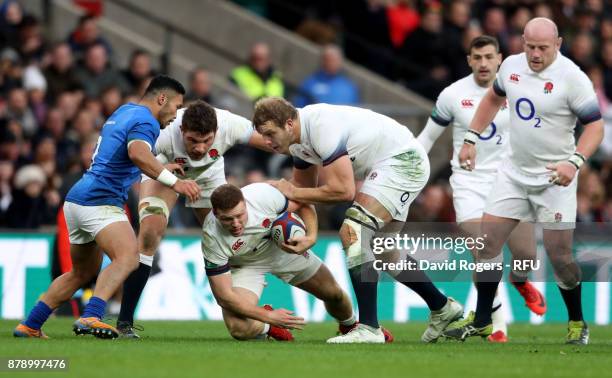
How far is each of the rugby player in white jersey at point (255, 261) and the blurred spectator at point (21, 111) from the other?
23.8 feet

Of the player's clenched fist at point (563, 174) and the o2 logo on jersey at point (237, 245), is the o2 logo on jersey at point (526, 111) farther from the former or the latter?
the o2 logo on jersey at point (237, 245)

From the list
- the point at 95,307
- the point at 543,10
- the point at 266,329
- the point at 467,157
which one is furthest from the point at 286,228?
the point at 543,10

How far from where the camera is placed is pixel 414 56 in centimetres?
2231

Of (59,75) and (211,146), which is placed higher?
(59,75)

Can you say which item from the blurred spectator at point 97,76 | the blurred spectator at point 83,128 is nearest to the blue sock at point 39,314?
the blurred spectator at point 83,128

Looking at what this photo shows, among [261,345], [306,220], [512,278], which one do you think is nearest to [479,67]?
[512,278]

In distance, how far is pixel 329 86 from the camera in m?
20.6

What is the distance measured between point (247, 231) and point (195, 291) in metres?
5.71

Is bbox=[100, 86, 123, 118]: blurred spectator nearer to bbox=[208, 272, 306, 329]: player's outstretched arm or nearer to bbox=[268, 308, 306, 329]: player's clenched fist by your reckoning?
bbox=[208, 272, 306, 329]: player's outstretched arm

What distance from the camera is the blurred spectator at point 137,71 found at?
64.0 ft

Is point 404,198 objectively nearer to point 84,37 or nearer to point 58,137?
point 58,137

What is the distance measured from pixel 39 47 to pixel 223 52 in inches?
133

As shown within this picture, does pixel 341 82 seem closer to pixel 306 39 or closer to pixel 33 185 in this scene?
pixel 306 39

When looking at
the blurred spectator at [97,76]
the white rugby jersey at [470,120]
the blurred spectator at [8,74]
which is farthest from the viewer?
the blurred spectator at [97,76]
